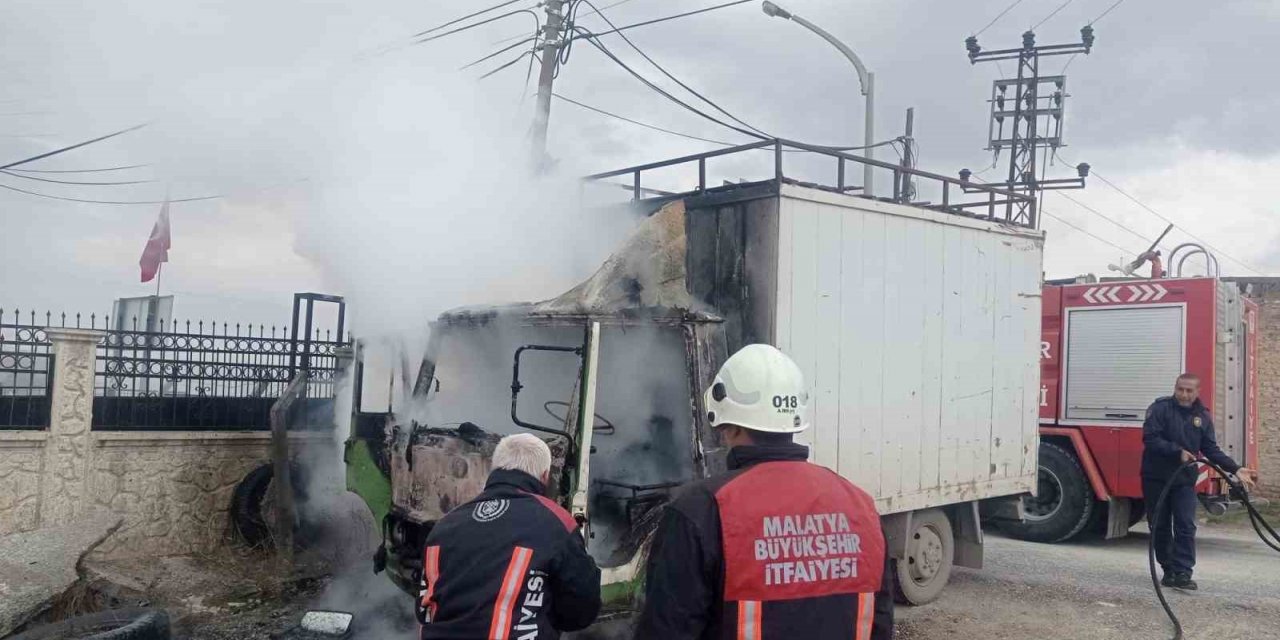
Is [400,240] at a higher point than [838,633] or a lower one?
higher

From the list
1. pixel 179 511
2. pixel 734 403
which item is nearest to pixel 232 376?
pixel 179 511

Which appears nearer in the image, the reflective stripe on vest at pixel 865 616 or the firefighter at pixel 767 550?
the firefighter at pixel 767 550

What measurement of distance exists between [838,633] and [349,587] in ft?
17.7

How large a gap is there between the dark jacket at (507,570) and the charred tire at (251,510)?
5.28 meters

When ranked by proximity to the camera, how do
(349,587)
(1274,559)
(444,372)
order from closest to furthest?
(444,372)
(349,587)
(1274,559)

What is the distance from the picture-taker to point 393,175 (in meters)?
6.42

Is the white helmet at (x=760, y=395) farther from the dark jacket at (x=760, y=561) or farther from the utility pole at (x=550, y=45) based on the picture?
the utility pole at (x=550, y=45)

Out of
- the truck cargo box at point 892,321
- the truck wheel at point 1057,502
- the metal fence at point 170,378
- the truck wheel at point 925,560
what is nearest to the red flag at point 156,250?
the metal fence at point 170,378

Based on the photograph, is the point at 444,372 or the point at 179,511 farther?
the point at 179,511

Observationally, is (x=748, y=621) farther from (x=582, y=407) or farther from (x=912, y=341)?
(x=912, y=341)

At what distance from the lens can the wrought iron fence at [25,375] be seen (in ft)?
23.2

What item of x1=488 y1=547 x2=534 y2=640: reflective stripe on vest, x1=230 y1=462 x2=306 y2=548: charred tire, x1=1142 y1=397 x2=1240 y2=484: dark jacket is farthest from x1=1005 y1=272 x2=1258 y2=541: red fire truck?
x1=488 y1=547 x2=534 y2=640: reflective stripe on vest

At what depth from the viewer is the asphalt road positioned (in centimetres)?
653

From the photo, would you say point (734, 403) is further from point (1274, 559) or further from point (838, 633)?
point (1274, 559)
